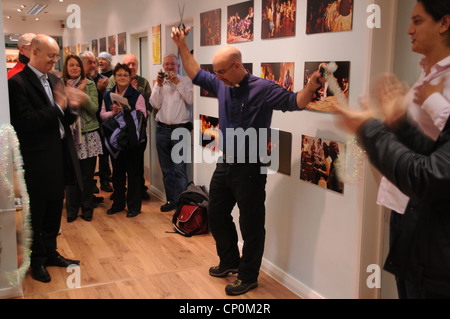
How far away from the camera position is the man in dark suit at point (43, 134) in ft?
9.25

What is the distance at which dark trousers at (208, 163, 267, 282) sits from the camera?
9.24 ft

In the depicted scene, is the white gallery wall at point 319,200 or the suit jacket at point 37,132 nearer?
the white gallery wall at point 319,200

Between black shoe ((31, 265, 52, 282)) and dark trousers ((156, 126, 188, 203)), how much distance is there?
1815 millimetres

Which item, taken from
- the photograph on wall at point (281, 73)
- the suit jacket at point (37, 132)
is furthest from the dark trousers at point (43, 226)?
the photograph on wall at point (281, 73)

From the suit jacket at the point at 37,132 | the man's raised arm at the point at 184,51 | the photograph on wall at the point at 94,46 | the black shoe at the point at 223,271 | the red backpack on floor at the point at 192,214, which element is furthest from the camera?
the photograph on wall at the point at 94,46

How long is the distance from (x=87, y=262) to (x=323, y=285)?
1.82 meters

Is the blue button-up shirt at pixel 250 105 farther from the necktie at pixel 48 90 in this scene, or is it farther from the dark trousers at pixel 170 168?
the dark trousers at pixel 170 168

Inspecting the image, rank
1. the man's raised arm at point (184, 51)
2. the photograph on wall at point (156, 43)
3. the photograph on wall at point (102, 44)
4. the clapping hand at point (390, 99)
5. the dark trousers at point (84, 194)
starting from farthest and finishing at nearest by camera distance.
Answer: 1. the photograph on wall at point (102, 44)
2. the photograph on wall at point (156, 43)
3. the dark trousers at point (84, 194)
4. the man's raised arm at point (184, 51)
5. the clapping hand at point (390, 99)

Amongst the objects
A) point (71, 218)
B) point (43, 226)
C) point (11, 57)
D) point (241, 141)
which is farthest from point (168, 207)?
point (11, 57)

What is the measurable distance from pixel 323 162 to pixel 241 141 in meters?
0.52

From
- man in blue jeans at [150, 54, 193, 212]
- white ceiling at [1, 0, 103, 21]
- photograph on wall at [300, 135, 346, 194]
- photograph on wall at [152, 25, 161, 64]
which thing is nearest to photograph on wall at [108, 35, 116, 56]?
white ceiling at [1, 0, 103, 21]

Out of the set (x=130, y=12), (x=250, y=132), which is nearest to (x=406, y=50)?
(x=250, y=132)

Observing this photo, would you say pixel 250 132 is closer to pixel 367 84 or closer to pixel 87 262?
pixel 367 84

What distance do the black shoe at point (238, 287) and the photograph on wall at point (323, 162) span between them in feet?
2.64
